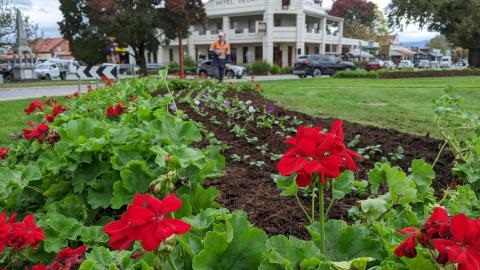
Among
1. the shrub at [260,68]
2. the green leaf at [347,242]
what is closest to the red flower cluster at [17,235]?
the green leaf at [347,242]

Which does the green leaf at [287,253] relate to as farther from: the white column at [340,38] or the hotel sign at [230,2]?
the white column at [340,38]

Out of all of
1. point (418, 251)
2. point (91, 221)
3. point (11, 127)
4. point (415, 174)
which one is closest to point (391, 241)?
point (418, 251)

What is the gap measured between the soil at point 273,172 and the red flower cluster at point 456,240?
134cm

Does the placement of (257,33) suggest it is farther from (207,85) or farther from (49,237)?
(49,237)

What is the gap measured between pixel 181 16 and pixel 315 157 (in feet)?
103

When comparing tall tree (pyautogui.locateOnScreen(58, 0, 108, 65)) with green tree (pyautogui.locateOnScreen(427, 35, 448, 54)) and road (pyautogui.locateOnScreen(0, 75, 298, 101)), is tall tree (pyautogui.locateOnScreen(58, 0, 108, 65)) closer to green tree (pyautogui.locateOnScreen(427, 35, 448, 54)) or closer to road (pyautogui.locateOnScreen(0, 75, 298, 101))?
road (pyautogui.locateOnScreen(0, 75, 298, 101))

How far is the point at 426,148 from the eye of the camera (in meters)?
4.12

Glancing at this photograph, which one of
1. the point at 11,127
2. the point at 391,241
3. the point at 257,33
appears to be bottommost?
the point at 11,127

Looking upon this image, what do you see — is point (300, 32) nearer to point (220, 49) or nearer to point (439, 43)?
point (220, 49)

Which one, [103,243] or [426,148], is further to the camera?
[426,148]

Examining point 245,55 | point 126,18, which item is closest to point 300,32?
point 245,55

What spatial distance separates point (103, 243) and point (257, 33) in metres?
47.0

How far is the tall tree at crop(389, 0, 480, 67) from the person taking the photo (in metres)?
33.6

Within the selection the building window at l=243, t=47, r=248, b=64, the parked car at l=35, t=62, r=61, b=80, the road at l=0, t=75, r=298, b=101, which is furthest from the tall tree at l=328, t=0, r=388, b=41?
the road at l=0, t=75, r=298, b=101
